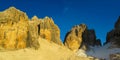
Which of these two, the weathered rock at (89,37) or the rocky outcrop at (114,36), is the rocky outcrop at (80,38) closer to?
the weathered rock at (89,37)

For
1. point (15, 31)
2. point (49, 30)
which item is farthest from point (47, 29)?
point (15, 31)

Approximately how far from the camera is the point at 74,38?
155875 mm

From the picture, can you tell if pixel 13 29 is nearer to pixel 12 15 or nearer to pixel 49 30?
pixel 12 15

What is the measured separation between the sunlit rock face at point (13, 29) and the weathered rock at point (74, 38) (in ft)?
230

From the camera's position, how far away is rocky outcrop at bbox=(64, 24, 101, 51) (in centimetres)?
15500

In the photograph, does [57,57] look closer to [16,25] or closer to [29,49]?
[29,49]

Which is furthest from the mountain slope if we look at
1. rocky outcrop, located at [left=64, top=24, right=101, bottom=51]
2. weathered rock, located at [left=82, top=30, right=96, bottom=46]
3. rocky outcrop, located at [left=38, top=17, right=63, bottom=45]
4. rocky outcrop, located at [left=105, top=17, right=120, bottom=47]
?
weathered rock, located at [left=82, top=30, right=96, bottom=46]

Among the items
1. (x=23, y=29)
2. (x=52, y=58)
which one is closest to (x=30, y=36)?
(x=23, y=29)

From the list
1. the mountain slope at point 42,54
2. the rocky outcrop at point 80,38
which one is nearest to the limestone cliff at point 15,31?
the mountain slope at point 42,54

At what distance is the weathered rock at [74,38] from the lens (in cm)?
15475

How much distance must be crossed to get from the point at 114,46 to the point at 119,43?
288 centimetres

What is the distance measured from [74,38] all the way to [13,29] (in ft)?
256

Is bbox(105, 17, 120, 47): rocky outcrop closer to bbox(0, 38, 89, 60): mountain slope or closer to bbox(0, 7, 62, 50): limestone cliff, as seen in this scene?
bbox(0, 38, 89, 60): mountain slope

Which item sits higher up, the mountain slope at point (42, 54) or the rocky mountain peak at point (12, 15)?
the rocky mountain peak at point (12, 15)
